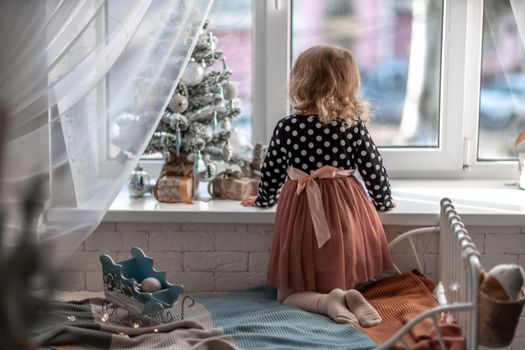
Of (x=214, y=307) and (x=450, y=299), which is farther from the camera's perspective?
(x=214, y=307)

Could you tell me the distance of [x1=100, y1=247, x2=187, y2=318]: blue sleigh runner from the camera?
2.17 metres

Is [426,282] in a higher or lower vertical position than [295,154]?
lower

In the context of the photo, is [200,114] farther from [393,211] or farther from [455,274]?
[455,274]

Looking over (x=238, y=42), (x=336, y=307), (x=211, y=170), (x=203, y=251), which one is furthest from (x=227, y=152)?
(x=336, y=307)

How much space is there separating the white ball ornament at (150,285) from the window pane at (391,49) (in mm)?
983

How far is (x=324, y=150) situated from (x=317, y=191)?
0.12 meters

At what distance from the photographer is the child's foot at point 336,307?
7.13ft

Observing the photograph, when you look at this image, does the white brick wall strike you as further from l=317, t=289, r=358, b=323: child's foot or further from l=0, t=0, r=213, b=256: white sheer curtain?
l=317, t=289, r=358, b=323: child's foot

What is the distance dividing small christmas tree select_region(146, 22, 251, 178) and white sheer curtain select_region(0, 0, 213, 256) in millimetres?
200

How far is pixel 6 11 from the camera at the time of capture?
205cm

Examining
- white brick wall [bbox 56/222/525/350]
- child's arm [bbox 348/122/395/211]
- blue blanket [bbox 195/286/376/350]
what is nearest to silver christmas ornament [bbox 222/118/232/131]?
white brick wall [bbox 56/222/525/350]

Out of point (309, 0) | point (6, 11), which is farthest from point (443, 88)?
point (6, 11)

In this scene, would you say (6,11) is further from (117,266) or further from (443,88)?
(443,88)

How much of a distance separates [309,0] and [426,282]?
102cm
